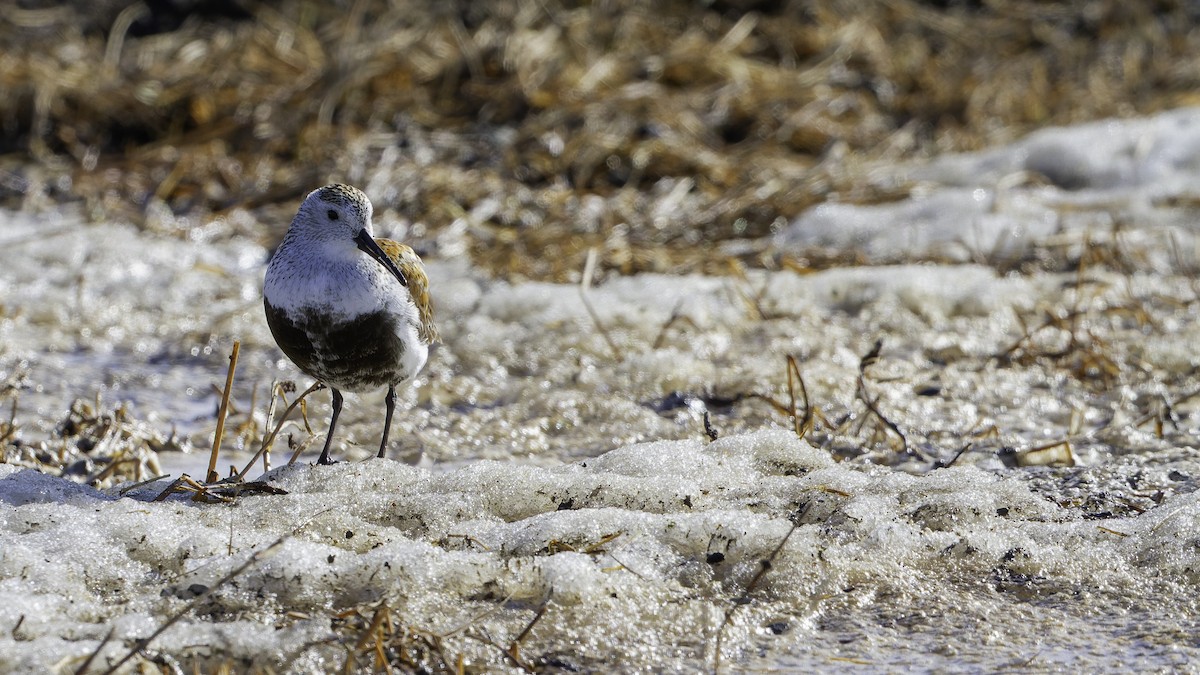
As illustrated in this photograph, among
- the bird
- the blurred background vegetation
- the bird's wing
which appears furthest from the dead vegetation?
the blurred background vegetation

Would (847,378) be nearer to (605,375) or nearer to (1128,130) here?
(605,375)

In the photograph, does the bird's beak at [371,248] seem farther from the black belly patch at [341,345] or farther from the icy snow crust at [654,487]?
the icy snow crust at [654,487]

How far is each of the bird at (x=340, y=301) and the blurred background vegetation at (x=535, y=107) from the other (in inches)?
84.1

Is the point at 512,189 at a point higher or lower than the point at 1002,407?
higher

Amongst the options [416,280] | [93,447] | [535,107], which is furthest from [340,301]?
[535,107]

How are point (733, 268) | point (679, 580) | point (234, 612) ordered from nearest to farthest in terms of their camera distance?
point (234, 612)
point (679, 580)
point (733, 268)

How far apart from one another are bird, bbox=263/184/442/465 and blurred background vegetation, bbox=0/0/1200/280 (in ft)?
7.01

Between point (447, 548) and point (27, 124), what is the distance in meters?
5.52

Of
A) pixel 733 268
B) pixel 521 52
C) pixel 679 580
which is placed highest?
pixel 521 52

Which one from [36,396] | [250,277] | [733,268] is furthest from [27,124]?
[733,268]

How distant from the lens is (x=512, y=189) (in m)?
6.88

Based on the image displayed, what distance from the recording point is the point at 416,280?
3.90 metres

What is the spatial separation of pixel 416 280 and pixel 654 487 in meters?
1.08

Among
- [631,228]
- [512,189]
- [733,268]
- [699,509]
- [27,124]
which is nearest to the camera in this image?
[699,509]
